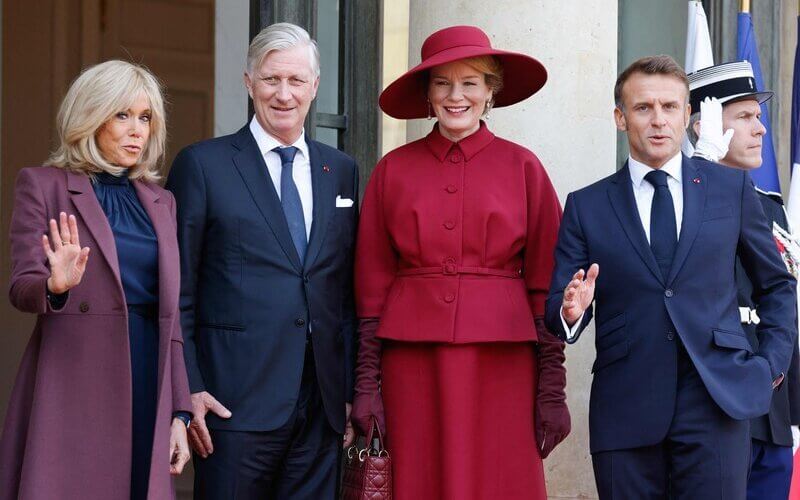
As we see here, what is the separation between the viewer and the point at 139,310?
4027 mm

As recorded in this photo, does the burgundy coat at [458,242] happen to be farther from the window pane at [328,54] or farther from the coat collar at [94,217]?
the window pane at [328,54]

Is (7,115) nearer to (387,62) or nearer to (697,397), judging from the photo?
(387,62)

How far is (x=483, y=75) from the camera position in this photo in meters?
4.56

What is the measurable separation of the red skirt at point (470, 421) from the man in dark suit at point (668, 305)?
24 cm

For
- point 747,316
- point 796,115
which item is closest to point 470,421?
point 747,316

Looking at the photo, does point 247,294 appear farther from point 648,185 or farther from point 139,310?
point 648,185

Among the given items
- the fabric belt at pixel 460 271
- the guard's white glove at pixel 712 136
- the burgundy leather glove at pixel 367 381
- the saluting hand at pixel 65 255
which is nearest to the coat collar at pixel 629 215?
the fabric belt at pixel 460 271

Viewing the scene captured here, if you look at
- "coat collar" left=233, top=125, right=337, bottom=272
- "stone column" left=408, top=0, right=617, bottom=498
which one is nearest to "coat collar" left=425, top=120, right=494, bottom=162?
"coat collar" left=233, top=125, right=337, bottom=272

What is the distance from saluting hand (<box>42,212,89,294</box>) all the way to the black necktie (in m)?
1.63

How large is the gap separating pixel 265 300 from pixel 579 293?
929 mm

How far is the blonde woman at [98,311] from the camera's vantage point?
383 centimetres

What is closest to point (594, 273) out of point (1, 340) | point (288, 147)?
point (288, 147)

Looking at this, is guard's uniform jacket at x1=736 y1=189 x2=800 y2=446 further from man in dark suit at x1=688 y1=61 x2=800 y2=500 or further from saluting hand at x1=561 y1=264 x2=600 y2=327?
saluting hand at x1=561 y1=264 x2=600 y2=327

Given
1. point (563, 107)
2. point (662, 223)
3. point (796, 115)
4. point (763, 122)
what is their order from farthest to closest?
point (796, 115) → point (763, 122) → point (563, 107) → point (662, 223)
